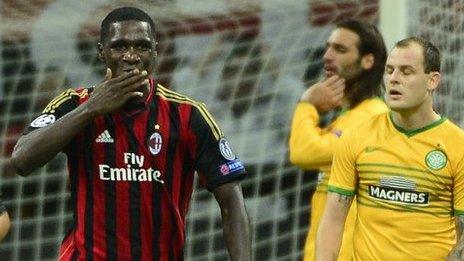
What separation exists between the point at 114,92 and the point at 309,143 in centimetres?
157

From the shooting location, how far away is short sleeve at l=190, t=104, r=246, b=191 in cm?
434

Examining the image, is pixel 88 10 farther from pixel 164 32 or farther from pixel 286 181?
pixel 286 181

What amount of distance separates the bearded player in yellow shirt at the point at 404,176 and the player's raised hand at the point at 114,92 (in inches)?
39.5

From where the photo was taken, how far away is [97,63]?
7.33 m

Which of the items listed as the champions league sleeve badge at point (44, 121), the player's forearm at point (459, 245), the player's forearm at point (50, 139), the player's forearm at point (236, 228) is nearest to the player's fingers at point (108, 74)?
the player's forearm at point (50, 139)

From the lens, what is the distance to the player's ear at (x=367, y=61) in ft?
18.8

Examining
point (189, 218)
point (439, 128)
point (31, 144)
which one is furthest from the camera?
point (189, 218)

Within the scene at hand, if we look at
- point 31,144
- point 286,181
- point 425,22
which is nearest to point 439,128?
point 31,144

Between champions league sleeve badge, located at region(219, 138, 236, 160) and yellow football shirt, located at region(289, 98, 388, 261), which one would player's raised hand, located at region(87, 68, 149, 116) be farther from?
yellow football shirt, located at region(289, 98, 388, 261)

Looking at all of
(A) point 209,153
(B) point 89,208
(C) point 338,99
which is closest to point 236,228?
(A) point 209,153

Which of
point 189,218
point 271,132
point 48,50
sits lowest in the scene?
point 189,218

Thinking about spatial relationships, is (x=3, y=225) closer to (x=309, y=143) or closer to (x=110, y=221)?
(x=110, y=221)

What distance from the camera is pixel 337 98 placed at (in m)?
5.74

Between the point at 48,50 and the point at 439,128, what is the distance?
305 cm
